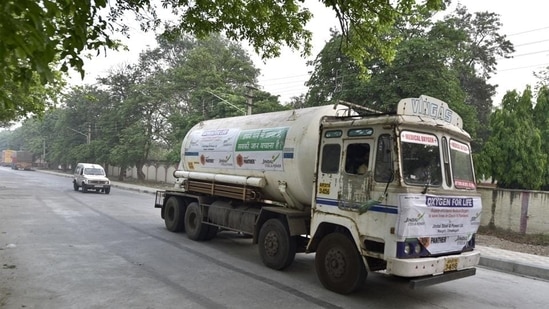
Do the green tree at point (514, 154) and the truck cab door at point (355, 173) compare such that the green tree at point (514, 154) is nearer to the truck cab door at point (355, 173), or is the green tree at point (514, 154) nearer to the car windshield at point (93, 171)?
the truck cab door at point (355, 173)

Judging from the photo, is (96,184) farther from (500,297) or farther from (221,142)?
(500,297)

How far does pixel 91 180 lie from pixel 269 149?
20.7 meters

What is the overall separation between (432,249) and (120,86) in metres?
44.7

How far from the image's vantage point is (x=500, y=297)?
6.91m

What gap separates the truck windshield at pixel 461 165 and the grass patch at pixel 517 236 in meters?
7.45

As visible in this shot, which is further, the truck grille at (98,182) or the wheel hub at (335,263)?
the truck grille at (98,182)

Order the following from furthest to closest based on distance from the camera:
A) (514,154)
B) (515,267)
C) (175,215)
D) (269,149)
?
(514,154) → (175,215) → (515,267) → (269,149)

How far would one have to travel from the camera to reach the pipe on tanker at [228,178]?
882cm

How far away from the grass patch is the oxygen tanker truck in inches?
294

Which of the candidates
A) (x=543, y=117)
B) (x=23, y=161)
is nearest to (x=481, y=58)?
(x=543, y=117)

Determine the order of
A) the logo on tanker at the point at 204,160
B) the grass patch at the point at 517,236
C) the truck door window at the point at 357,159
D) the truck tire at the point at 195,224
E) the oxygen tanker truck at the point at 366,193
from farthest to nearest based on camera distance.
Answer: the grass patch at the point at 517,236 → the truck tire at the point at 195,224 → the logo on tanker at the point at 204,160 → the truck door window at the point at 357,159 → the oxygen tanker truck at the point at 366,193

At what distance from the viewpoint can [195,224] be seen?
11.1 metres

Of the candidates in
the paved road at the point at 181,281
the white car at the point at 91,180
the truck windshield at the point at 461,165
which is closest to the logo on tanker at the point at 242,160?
the paved road at the point at 181,281

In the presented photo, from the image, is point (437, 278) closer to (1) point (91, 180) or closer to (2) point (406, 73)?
(2) point (406, 73)
